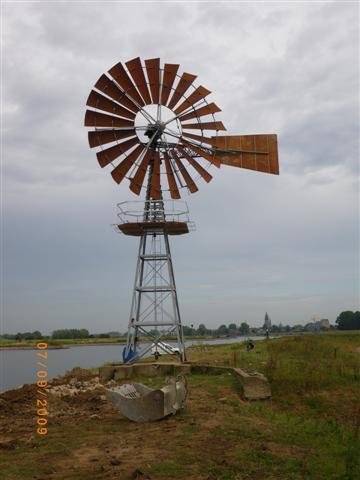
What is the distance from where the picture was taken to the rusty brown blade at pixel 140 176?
21219mm

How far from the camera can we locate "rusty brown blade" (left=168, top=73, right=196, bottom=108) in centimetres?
2041

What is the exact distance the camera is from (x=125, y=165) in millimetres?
21344

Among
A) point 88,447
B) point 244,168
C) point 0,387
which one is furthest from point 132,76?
point 0,387

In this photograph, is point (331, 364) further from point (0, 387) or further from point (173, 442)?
point (0, 387)

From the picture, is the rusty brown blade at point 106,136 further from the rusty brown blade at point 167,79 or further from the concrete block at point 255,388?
the concrete block at point 255,388

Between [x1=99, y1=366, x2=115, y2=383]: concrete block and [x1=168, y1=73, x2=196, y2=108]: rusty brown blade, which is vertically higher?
[x1=168, y1=73, x2=196, y2=108]: rusty brown blade

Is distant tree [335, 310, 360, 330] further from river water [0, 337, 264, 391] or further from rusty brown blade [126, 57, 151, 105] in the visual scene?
rusty brown blade [126, 57, 151, 105]

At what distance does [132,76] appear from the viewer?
20453 mm

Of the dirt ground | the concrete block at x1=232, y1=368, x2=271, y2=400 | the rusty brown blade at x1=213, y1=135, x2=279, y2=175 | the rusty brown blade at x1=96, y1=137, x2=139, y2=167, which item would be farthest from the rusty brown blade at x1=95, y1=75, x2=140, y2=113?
the concrete block at x1=232, y1=368, x2=271, y2=400

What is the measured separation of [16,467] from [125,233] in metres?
13.8

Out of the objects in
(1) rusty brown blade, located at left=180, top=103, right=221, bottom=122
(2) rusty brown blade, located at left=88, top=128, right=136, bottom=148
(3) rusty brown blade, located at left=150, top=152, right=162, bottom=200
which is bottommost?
(3) rusty brown blade, located at left=150, top=152, right=162, bottom=200

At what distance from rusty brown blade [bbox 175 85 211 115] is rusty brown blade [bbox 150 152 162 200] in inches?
95.1

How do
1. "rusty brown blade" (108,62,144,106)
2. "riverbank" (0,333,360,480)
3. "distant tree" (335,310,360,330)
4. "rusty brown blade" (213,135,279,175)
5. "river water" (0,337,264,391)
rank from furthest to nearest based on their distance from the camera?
"distant tree" (335,310,360,330) < "river water" (0,337,264,391) < "rusty brown blade" (213,135,279,175) < "rusty brown blade" (108,62,144,106) < "riverbank" (0,333,360,480)

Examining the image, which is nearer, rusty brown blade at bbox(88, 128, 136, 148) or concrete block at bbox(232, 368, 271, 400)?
concrete block at bbox(232, 368, 271, 400)
